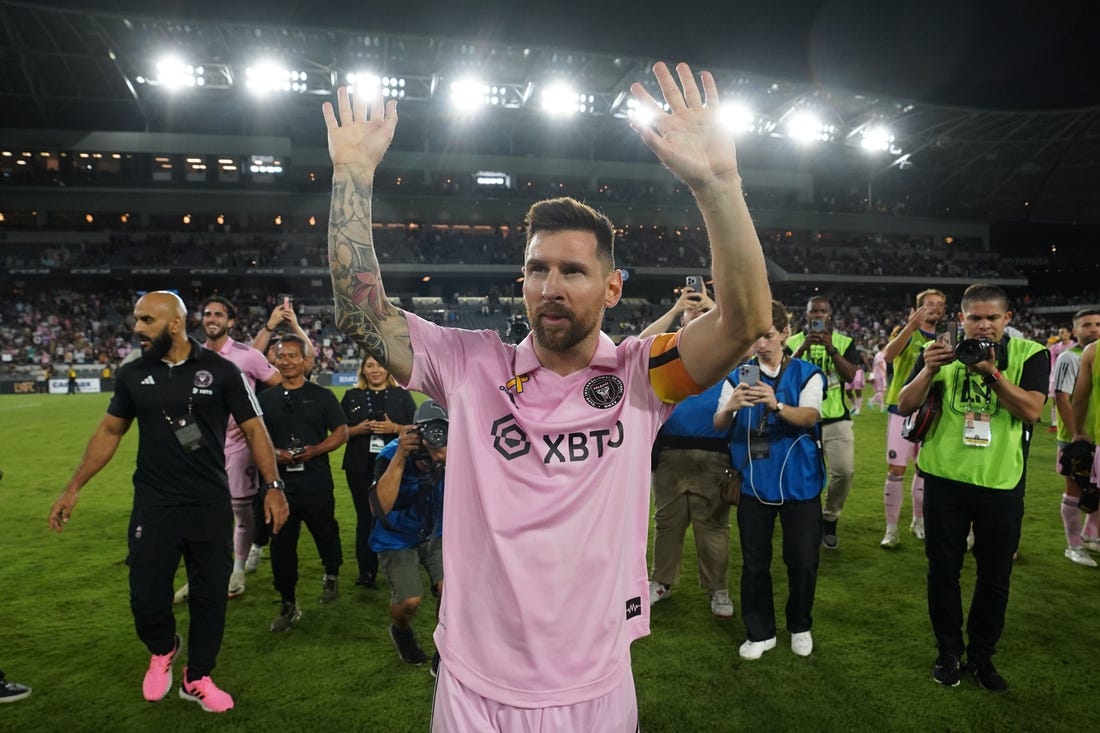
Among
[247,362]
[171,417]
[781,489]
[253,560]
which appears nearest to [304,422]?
[247,362]

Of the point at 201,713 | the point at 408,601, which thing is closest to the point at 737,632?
the point at 408,601

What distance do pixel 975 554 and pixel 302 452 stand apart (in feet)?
16.3

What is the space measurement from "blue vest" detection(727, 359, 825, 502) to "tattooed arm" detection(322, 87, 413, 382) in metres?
3.17

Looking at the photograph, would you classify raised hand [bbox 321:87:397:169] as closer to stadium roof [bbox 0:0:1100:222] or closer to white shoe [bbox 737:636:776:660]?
stadium roof [bbox 0:0:1100:222]

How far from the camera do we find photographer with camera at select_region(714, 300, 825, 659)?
4.46 m

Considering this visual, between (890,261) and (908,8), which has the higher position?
(890,261)

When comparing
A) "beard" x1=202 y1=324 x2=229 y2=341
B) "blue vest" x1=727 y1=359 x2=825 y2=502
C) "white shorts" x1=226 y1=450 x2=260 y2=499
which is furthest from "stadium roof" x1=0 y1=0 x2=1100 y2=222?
"white shorts" x1=226 y1=450 x2=260 y2=499

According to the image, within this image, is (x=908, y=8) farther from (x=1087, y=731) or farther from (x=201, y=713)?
(x=201, y=713)

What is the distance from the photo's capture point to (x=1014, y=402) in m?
3.84

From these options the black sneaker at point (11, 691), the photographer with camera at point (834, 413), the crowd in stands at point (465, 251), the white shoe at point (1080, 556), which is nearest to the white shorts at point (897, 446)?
the photographer with camera at point (834, 413)

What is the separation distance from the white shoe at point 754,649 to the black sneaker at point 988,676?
1.24 meters

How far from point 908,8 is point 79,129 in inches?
2057

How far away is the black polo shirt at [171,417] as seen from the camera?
3.96 metres

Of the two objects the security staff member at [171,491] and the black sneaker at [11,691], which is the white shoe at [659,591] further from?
the black sneaker at [11,691]
